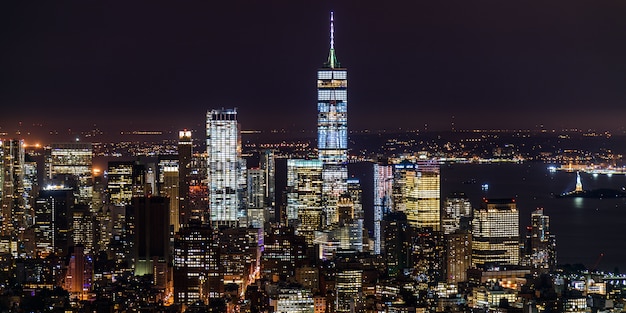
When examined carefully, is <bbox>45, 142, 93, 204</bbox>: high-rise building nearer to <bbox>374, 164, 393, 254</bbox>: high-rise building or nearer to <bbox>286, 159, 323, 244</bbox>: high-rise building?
<bbox>286, 159, 323, 244</bbox>: high-rise building

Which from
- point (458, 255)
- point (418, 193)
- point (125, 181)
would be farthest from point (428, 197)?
point (458, 255)

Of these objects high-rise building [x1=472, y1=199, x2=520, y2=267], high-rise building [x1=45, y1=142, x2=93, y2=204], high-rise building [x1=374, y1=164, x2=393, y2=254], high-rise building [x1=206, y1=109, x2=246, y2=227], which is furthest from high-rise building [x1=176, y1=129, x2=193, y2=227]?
high-rise building [x1=472, y1=199, x2=520, y2=267]

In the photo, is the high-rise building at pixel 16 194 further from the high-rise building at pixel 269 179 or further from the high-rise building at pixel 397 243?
the high-rise building at pixel 397 243

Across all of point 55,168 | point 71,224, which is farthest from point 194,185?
point 71,224

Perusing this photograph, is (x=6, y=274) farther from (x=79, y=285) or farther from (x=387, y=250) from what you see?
(x=387, y=250)

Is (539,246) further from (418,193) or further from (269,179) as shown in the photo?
(269,179)

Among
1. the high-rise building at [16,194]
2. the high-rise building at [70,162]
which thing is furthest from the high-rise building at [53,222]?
the high-rise building at [70,162]
